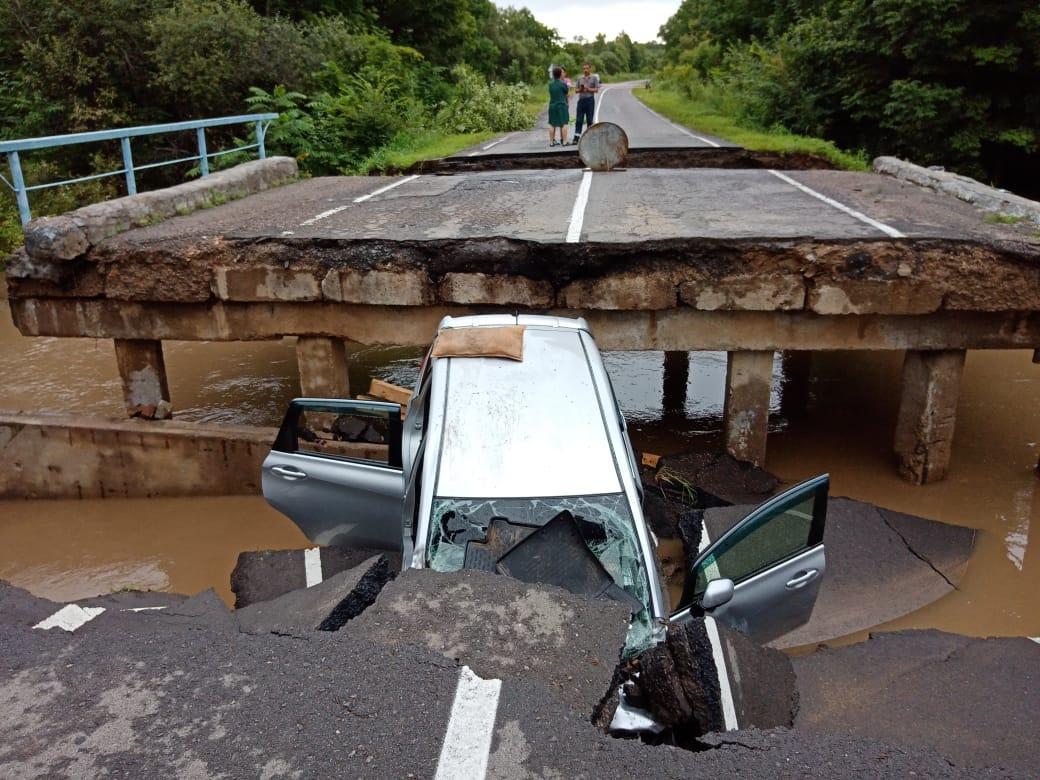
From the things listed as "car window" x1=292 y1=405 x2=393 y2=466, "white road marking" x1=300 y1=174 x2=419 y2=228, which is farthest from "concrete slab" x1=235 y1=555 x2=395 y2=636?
"white road marking" x1=300 y1=174 x2=419 y2=228

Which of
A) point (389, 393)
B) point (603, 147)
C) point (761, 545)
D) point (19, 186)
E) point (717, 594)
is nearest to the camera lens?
point (717, 594)

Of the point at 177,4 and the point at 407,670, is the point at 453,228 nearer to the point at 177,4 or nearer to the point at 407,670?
the point at 407,670

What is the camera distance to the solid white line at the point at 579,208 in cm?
826

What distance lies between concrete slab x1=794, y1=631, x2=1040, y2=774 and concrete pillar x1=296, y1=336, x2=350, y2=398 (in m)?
5.41

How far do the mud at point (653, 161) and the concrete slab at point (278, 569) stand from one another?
35.1ft

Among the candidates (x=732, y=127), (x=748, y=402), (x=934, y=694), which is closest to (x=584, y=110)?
(x=732, y=127)

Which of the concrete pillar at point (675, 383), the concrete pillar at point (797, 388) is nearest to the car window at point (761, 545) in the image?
the concrete pillar at point (797, 388)

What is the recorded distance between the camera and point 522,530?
13.6 ft

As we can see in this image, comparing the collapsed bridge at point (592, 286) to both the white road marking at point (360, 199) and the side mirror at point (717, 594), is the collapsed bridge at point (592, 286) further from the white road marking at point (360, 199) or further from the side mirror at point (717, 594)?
the side mirror at point (717, 594)

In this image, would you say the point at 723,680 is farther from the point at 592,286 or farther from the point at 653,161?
the point at 653,161

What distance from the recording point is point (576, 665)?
3455 mm

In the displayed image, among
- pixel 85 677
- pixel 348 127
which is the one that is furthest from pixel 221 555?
pixel 348 127

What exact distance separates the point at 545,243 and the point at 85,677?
548 cm

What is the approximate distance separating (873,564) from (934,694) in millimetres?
1898
